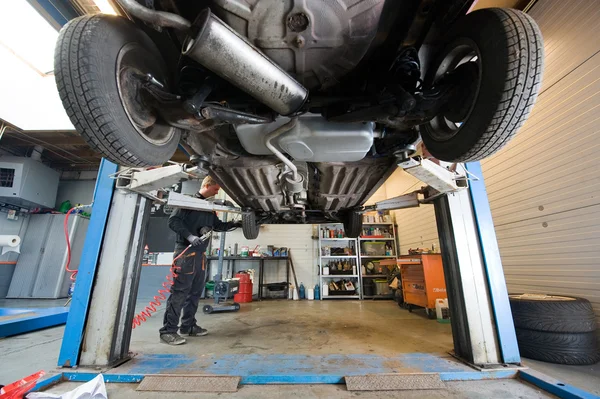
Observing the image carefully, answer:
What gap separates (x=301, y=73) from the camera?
3.00 ft

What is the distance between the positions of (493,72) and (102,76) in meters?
1.27

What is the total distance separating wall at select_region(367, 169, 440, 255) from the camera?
4.18 m

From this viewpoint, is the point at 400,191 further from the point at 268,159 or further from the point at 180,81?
the point at 180,81

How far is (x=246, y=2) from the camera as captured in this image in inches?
27.9

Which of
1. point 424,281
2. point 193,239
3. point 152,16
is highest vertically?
point 152,16

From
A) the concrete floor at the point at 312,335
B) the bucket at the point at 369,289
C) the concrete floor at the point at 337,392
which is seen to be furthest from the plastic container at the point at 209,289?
the concrete floor at the point at 337,392

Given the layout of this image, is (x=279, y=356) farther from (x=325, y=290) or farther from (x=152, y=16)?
(x=325, y=290)

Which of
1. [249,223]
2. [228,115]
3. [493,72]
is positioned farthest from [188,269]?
[493,72]

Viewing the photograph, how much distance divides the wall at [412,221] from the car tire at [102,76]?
434 centimetres

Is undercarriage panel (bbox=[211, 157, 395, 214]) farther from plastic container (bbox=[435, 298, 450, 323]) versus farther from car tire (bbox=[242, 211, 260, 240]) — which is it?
plastic container (bbox=[435, 298, 450, 323])

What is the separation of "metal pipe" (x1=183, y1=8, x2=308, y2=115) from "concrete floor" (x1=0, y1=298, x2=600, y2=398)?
1.42m

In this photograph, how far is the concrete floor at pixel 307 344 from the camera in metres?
1.21

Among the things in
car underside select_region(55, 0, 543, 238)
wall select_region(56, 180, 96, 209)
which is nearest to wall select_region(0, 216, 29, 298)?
wall select_region(56, 180, 96, 209)

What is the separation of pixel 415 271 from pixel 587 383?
2.04m
